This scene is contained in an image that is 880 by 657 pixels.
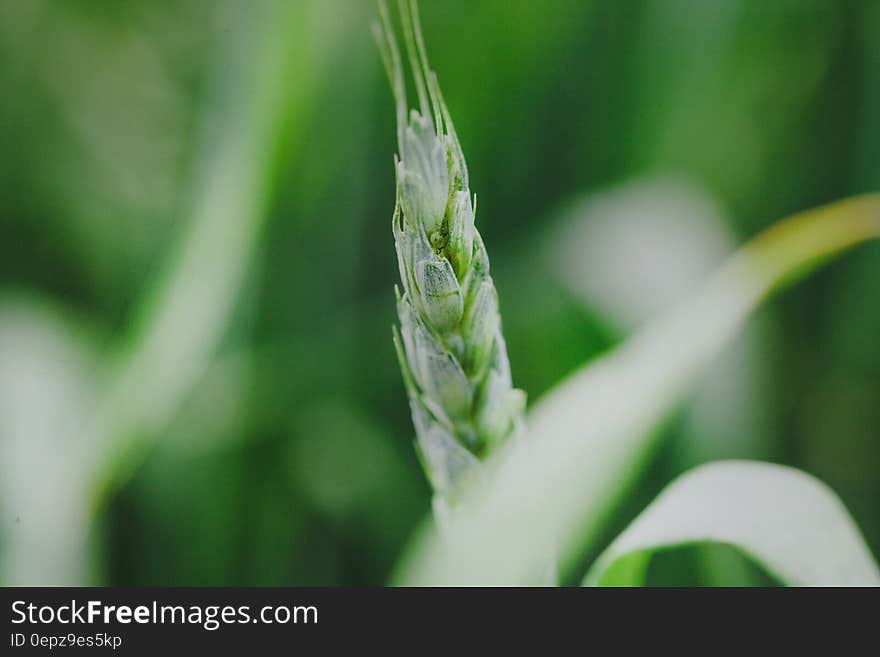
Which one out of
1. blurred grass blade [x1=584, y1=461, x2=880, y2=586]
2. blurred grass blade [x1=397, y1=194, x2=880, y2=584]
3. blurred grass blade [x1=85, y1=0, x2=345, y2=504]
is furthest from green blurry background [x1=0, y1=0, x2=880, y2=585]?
blurred grass blade [x1=584, y1=461, x2=880, y2=586]

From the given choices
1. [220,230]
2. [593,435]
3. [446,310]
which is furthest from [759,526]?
[220,230]

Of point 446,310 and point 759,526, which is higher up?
point 446,310

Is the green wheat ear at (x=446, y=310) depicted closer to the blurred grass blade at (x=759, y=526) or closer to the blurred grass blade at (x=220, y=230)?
the blurred grass blade at (x=759, y=526)

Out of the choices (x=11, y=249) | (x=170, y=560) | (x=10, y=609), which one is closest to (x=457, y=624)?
(x=10, y=609)

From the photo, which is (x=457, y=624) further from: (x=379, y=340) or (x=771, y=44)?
(x=771, y=44)

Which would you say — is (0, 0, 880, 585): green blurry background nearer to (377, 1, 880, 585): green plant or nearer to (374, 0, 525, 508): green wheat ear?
(377, 1, 880, 585): green plant

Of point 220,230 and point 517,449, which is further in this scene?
point 220,230

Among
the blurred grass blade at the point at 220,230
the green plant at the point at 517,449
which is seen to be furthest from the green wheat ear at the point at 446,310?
the blurred grass blade at the point at 220,230

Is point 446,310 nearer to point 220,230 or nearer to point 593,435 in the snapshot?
point 593,435
